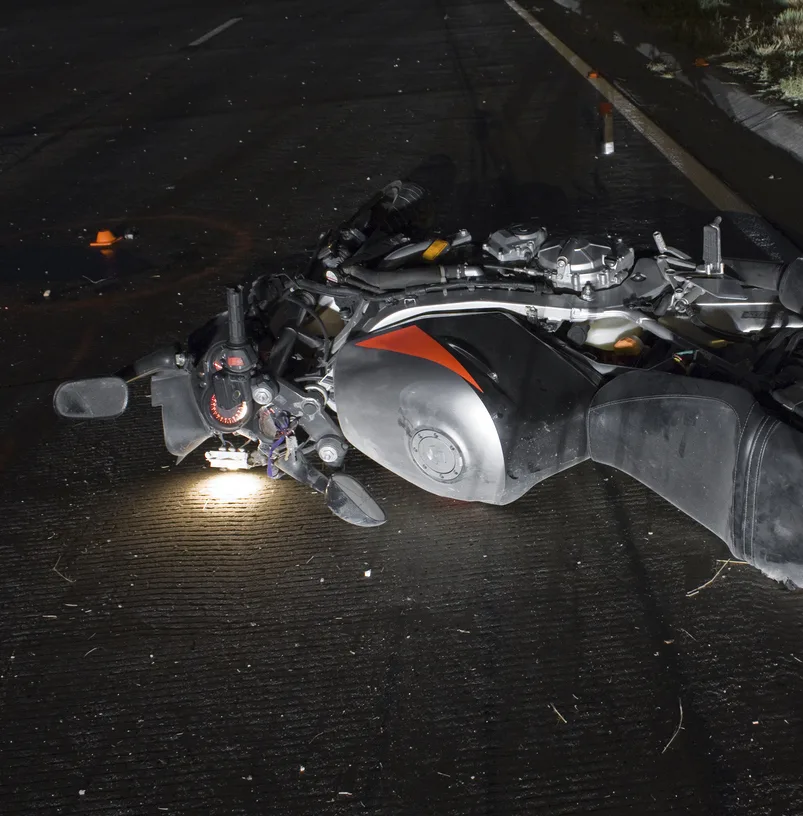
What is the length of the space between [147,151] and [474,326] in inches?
285

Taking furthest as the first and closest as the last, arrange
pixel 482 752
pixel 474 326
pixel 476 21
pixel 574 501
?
1. pixel 476 21
2. pixel 574 501
3. pixel 474 326
4. pixel 482 752

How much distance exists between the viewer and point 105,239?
8273mm

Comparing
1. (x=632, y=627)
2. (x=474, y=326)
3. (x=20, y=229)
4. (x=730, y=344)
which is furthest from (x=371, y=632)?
(x=20, y=229)

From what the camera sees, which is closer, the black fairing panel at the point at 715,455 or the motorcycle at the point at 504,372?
the black fairing panel at the point at 715,455

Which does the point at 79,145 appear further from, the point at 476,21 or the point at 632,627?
the point at 632,627

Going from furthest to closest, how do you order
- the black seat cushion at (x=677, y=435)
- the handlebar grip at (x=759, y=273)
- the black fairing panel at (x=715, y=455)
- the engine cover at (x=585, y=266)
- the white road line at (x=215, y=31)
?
the white road line at (x=215, y=31) → the handlebar grip at (x=759, y=273) → the engine cover at (x=585, y=266) → the black seat cushion at (x=677, y=435) → the black fairing panel at (x=715, y=455)

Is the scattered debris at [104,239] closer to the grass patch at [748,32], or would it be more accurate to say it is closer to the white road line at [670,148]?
the white road line at [670,148]

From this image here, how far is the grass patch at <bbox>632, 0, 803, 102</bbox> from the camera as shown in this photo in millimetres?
10664

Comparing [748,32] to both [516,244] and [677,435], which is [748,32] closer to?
[516,244]

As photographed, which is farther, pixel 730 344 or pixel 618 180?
pixel 618 180

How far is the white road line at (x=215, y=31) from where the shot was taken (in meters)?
15.2

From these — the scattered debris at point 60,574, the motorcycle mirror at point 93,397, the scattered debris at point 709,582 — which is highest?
the motorcycle mirror at point 93,397

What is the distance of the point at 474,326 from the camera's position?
4.36 meters

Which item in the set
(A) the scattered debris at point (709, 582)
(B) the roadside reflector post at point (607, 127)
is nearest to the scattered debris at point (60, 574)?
(A) the scattered debris at point (709, 582)
